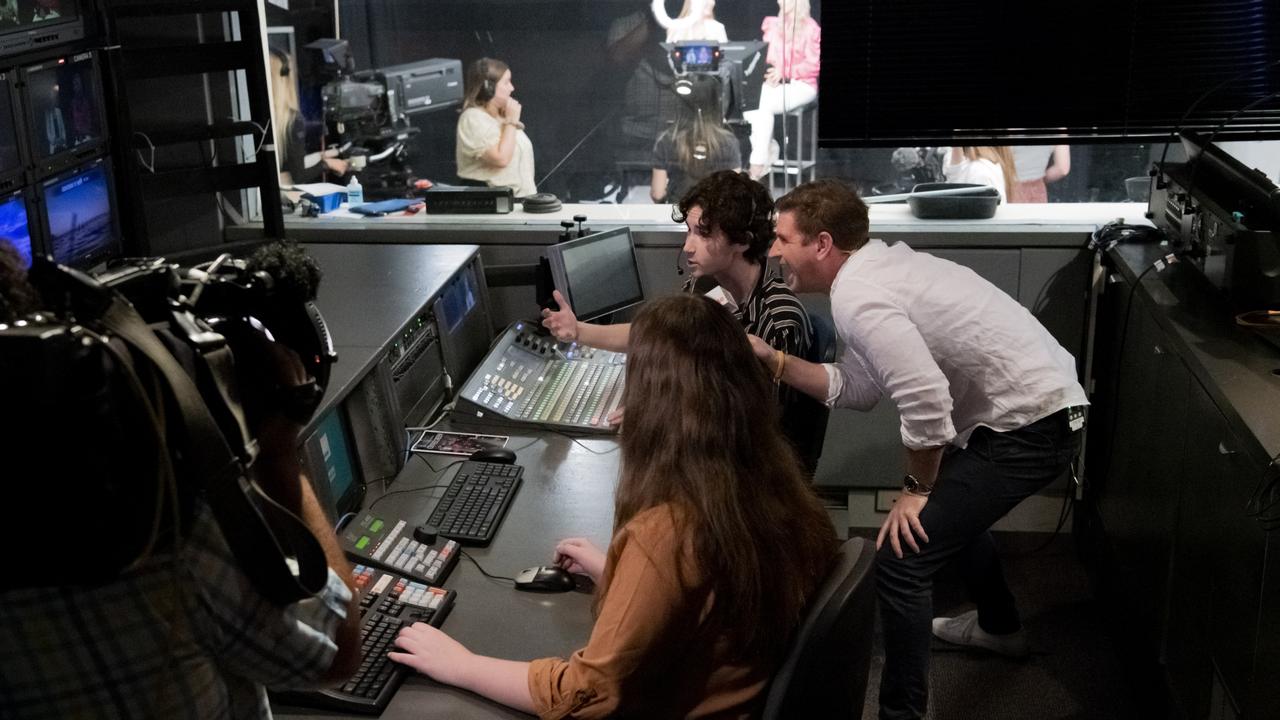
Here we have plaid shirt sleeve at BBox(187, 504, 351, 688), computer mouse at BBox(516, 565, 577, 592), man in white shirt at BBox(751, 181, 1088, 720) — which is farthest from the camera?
man in white shirt at BBox(751, 181, 1088, 720)

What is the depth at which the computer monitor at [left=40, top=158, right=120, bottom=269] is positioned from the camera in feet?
9.91

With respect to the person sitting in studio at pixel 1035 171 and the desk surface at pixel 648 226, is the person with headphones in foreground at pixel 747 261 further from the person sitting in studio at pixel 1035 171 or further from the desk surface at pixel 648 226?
the person sitting in studio at pixel 1035 171

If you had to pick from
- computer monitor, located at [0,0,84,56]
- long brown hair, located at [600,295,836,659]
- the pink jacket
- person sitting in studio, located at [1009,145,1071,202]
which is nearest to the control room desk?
long brown hair, located at [600,295,836,659]

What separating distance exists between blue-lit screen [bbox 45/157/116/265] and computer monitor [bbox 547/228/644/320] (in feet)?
3.97

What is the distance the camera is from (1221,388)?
2.29 m

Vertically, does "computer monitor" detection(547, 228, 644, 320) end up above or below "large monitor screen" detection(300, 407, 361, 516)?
above

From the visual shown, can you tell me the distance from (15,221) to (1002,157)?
9.41 ft

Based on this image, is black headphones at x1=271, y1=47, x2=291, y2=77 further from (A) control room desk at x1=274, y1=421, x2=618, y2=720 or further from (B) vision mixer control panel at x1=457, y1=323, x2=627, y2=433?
(A) control room desk at x1=274, y1=421, x2=618, y2=720

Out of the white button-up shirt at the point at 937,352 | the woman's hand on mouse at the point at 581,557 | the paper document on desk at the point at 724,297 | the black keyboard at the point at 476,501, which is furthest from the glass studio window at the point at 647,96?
the woman's hand on mouse at the point at 581,557

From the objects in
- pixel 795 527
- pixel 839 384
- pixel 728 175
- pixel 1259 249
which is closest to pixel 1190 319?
pixel 1259 249

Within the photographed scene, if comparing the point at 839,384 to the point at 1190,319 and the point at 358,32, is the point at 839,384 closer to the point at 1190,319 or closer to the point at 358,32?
the point at 1190,319

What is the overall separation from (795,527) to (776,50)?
8.26 ft

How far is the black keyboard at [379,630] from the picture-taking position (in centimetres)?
175

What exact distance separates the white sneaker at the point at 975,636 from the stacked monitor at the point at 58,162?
8.00 ft
